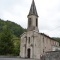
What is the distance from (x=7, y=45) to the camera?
52.2 m

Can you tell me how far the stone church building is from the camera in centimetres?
4325

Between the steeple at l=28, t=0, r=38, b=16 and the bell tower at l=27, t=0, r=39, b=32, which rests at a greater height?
the steeple at l=28, t=0, r=38, b=16

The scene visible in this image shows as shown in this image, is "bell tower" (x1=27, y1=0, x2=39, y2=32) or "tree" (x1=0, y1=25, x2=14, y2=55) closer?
"bell tower" (x1=27, y1=0, x2=39, y2=32)

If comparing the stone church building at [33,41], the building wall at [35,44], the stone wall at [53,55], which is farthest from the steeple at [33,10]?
Answer: the stone wall at [53,55]

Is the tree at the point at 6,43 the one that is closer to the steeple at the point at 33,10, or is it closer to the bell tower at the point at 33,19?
the bell tower at the point at 33,19

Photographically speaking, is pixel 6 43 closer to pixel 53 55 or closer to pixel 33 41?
pixel 33 41

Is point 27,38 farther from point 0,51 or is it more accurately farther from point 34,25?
point 0,51

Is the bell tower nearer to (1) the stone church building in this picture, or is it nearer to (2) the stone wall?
(1) the stone church building

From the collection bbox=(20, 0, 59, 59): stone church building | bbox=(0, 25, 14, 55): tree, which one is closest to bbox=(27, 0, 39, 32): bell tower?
bbox=(20, 0, 59, 59): stone church building

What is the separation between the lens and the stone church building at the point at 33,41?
43.2 metres

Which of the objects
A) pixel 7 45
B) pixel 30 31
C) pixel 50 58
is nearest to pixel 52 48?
pixel 30 31

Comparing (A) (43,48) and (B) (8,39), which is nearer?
(A) (43,48)

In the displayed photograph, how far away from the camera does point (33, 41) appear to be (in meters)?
43.8

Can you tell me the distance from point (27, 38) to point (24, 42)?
1.68m
